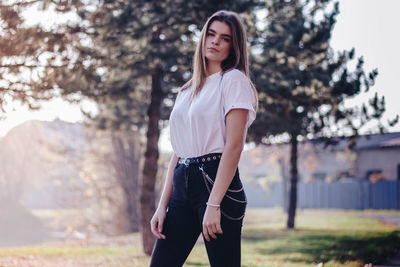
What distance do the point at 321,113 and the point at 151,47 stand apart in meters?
5.90

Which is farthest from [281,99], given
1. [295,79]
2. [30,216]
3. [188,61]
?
[30,216]

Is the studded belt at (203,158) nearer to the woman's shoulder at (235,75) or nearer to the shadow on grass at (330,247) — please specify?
the woman's shoulder at (235,75)

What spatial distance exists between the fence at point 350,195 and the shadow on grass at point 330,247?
19849 millimetres

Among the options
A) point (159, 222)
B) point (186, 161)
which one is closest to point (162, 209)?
point (159, 222)

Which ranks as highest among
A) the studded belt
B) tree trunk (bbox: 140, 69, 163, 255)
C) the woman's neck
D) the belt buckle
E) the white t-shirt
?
the woman's neck

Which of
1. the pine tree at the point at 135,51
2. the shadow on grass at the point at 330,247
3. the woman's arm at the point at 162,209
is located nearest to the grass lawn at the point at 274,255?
the shadow on grass at the point at 330,247

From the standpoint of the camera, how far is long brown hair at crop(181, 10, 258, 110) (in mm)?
2709

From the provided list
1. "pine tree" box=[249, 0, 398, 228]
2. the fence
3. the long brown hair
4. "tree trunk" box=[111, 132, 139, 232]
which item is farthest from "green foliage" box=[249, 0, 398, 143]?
the fence

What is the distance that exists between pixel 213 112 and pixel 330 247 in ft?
30.6

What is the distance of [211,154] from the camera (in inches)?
100

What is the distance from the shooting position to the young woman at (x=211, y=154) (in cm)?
246

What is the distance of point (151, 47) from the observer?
10023mm

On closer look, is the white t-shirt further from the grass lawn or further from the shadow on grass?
the shadow on grass

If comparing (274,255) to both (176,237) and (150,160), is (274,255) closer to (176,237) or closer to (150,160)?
(150,160)
